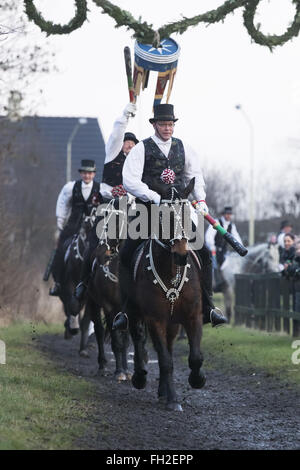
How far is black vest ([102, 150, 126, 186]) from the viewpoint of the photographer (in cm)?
1277

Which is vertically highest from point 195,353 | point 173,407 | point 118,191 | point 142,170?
point 142,170

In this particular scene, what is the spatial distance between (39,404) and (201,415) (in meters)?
1.55

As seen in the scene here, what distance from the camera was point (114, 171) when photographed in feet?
42.1

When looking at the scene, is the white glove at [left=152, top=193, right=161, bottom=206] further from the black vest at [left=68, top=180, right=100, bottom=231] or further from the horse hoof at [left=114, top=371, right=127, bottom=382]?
the black vest at [left=68, top=180, right=100, bottom=231]

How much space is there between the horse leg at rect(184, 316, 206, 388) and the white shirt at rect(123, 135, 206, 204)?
1.27 metres

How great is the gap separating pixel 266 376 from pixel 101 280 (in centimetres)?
244

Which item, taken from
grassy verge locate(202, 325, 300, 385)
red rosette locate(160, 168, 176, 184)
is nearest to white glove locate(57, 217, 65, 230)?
grassy verge locate(202, 325, 300, 385)

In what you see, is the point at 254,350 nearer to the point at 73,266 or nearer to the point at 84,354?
the point at 84,354

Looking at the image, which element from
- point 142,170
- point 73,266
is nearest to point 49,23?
point 142,170

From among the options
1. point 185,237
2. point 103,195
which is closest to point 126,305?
point 185,237

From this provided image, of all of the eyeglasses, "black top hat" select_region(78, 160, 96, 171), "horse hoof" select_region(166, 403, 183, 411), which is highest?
the eyeglasses

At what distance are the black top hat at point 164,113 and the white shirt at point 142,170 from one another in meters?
0.21

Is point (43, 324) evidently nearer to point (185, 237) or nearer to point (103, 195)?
point (103, 195)

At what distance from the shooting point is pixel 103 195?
12828 mm
